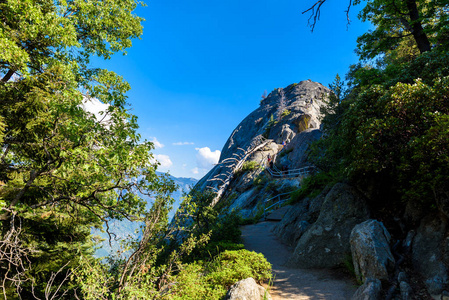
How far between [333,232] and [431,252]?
2.84m

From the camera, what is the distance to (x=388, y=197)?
7934 mm

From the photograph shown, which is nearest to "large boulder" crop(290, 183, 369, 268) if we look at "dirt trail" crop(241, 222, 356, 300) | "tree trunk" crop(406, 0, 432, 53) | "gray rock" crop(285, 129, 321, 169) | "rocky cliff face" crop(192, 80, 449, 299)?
"rocky cliff face" crop(192, 80, 449, 299)

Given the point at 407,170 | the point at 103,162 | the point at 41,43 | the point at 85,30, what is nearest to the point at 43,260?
the point at 103,162

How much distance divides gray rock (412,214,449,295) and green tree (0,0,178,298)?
6.30m

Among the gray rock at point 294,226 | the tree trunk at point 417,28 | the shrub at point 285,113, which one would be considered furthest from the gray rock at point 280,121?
the tree trunk at point 417,28

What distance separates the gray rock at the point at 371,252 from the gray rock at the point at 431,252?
60 centimetres

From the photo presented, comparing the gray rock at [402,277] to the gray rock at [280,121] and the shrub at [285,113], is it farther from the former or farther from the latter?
the shrub at [285,113]

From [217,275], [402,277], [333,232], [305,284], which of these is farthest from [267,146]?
[402,277]

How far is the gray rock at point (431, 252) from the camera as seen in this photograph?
15.6ft

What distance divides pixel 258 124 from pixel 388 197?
42483 mm

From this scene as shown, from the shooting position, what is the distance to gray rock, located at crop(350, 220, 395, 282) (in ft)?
18.3

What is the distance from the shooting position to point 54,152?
245 inches

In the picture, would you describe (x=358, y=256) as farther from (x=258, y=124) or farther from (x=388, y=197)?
(x=258, y=124)

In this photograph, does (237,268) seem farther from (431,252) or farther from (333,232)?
(431,252)
